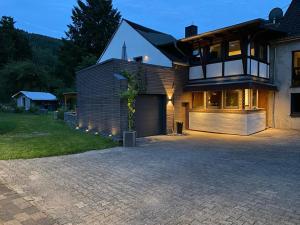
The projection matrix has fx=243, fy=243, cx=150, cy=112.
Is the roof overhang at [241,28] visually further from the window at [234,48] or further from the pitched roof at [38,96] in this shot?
the pitched roof at [38,96]

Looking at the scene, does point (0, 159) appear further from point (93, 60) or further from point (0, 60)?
point (0, 60)

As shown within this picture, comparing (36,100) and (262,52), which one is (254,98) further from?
(36,100)

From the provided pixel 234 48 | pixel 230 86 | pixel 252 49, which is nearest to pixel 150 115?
pixel 230 86

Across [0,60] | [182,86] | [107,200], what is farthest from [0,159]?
[0,60]

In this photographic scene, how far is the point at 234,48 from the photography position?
42.0ft

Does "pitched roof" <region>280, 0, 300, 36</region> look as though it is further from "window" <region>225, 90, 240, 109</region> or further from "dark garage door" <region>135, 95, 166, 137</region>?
"dark garage door" <region>135, 95, 166, 137</region>

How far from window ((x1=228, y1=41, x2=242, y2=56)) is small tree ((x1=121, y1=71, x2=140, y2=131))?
18.2 ft

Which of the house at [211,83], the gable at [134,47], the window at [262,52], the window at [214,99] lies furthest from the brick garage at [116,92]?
the window at [262,52]

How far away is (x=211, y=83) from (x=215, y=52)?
179 cm

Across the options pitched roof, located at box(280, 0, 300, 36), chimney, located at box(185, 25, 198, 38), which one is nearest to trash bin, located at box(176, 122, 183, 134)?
chimney, located at box(185, 25, 198, 38)

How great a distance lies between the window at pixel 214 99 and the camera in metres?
13.5

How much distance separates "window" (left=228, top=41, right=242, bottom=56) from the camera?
1259 cm

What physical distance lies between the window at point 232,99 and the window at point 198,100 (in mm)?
1647

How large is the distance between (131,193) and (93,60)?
30.6 metres
